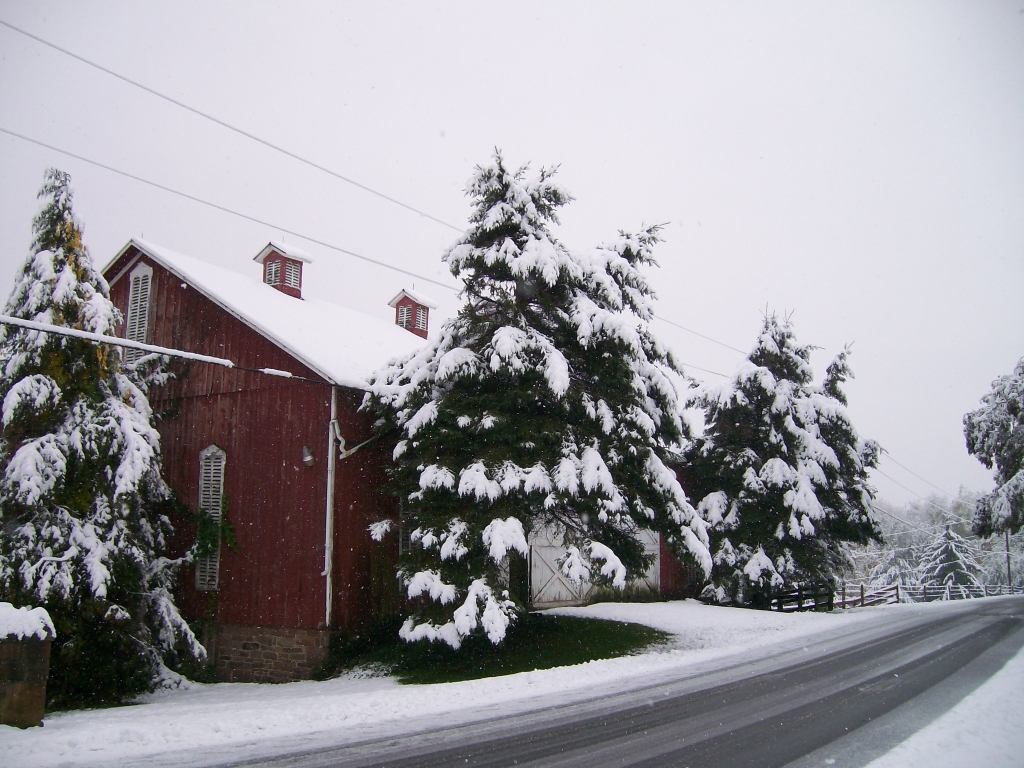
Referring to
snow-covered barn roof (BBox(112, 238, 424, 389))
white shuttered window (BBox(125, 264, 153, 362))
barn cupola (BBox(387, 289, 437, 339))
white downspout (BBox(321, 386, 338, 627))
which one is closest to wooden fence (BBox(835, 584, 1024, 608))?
barn cupola (BBox(387, 289, 437, 339))

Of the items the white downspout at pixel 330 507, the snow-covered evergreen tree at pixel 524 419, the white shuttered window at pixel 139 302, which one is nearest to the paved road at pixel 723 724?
the snow-covered evergreen tree at pixel 524 419

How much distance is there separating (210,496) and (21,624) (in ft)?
23.3

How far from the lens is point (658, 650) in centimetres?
1242

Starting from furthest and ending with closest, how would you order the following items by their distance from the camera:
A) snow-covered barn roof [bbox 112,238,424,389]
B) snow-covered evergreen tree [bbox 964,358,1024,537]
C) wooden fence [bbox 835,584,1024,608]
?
wooden fence [bbox 835,584,1024,608]
snow-covered evergreen tree [bbox 964,358,1024,537]
snow-covered barn roof [bbox 112,238,424,389]

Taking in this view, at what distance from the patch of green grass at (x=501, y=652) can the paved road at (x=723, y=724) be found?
2416 mm

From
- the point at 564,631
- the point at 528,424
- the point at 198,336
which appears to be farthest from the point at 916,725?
Answer: the point at 198,336

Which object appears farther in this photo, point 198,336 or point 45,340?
point 198,336

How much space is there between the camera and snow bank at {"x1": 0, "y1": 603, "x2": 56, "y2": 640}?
7.17 metres

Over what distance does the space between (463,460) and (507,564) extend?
5.76 ft

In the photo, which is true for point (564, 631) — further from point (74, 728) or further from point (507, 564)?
point (74, 728)

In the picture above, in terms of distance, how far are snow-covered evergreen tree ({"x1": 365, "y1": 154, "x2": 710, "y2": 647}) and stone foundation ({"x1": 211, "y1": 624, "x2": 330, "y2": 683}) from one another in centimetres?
229

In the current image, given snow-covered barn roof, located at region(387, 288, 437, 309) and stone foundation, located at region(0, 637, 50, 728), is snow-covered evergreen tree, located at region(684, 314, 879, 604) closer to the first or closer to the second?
snow-covered barn roof, located at region(387, 288, 437, 309)

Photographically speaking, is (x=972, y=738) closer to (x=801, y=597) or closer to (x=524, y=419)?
(x=524, y=419)

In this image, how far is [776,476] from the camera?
19.0 metres
